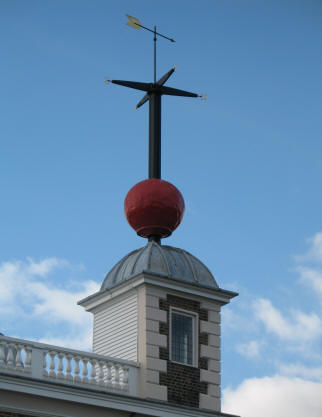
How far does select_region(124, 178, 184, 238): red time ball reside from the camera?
25344mm

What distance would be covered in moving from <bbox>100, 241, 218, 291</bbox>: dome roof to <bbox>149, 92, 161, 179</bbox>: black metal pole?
7.93ft

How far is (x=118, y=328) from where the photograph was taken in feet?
80.3

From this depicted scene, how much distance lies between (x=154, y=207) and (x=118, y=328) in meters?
3.09

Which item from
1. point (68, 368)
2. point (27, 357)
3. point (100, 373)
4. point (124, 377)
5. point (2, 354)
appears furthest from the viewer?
point (124, 377)

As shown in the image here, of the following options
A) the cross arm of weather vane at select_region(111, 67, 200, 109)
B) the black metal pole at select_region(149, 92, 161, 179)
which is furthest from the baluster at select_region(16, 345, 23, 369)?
the cross arm of weather vane at select_region(111, 67, 200, 109)

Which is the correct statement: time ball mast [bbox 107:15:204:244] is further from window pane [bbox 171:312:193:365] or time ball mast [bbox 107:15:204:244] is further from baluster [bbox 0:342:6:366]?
baluster [bbox 0:342:6:366]

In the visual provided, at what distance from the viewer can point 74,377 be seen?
22.2 metres

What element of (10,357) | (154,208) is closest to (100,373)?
(10,357)

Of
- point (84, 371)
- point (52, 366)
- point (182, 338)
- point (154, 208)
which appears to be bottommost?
point (52, 366)

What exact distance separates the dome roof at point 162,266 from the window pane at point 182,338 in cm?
91

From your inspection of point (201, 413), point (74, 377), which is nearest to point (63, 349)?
point (74, 377)

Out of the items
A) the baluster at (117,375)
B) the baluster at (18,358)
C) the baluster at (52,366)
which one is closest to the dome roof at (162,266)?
the baluster at (117,375)

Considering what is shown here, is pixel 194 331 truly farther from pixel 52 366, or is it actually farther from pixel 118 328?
pixel 52 366

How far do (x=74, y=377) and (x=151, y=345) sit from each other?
216 cm
